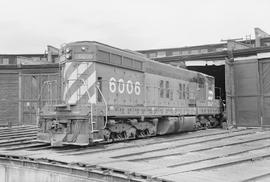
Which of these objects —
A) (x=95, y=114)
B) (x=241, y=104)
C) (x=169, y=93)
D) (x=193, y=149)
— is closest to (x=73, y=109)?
(x=95, y=114)

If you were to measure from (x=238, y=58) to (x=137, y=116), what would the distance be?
9.77 m

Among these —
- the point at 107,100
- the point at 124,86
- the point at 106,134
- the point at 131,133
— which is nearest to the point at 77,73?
the point at 107,100

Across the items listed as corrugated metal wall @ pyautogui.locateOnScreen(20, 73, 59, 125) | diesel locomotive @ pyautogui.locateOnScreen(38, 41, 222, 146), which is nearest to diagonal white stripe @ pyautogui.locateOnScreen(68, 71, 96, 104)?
diesel locomotive @ pyautogui.locateOnScreen(38, 41, 222, 146)

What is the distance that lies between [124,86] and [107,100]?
3.63ft

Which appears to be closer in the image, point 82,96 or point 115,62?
point 82,96

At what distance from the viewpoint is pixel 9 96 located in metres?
23.0

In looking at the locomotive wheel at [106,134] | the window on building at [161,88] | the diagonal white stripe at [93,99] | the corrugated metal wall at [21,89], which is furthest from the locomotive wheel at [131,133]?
the corrugated metal wall at [21,89]

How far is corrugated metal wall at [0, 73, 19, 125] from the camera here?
22891 mm

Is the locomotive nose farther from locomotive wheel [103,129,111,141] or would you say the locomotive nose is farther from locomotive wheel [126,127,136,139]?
locomotive wheel [126,127,136,139]

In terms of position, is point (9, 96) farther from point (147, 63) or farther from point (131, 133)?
point (131, 133)

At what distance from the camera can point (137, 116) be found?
457 inches

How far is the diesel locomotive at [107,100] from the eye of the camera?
962cm

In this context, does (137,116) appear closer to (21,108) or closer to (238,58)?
(238,58)

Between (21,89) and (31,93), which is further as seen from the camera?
(21,89)
